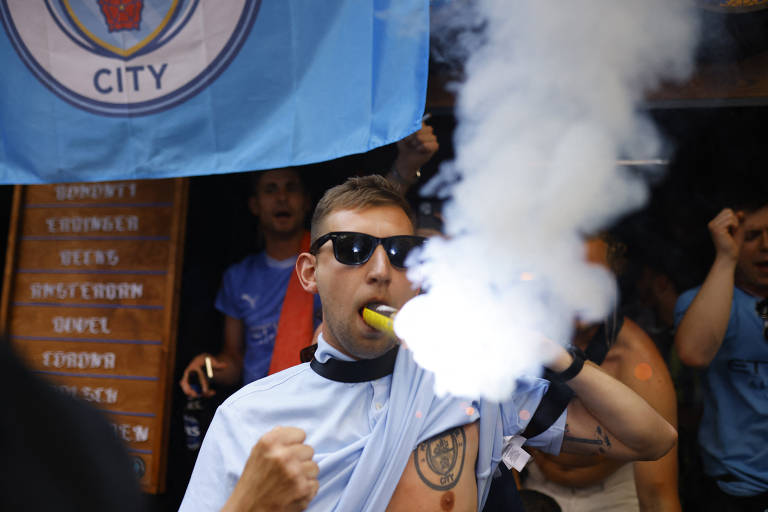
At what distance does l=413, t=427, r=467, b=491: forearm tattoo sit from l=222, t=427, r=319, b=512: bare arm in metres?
0.36

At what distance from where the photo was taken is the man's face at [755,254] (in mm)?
2727

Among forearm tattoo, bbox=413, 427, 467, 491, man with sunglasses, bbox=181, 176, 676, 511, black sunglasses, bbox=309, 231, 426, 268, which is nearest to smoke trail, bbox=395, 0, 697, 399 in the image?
black sunglasses, bbox=309, 231, 426, 268

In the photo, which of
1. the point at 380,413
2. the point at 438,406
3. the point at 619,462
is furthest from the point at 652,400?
the point at 380,413

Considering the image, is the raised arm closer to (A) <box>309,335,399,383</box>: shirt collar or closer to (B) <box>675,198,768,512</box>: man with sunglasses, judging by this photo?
(A) <box>309,335,399,383</box>: shirt collar

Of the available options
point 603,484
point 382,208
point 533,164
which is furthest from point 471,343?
point 603,484

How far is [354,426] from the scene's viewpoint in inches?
69.5

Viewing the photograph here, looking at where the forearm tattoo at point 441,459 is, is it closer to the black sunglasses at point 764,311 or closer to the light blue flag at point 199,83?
the light blue flag at point 199,83

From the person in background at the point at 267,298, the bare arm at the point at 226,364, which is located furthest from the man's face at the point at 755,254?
the bare arm at the point at 226,364

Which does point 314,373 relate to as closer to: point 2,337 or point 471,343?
A: point 471,343

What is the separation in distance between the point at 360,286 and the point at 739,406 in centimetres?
204

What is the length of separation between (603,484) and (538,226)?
140 cm

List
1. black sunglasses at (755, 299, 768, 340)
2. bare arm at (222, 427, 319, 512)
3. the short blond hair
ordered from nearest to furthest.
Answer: bare arm at (222, 427, 319, 512)
the short blond hair
black sunglasses at (755, 299, 768, 340)

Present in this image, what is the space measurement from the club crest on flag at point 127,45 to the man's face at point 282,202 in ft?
2.83

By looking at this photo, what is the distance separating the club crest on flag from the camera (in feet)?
8.51
